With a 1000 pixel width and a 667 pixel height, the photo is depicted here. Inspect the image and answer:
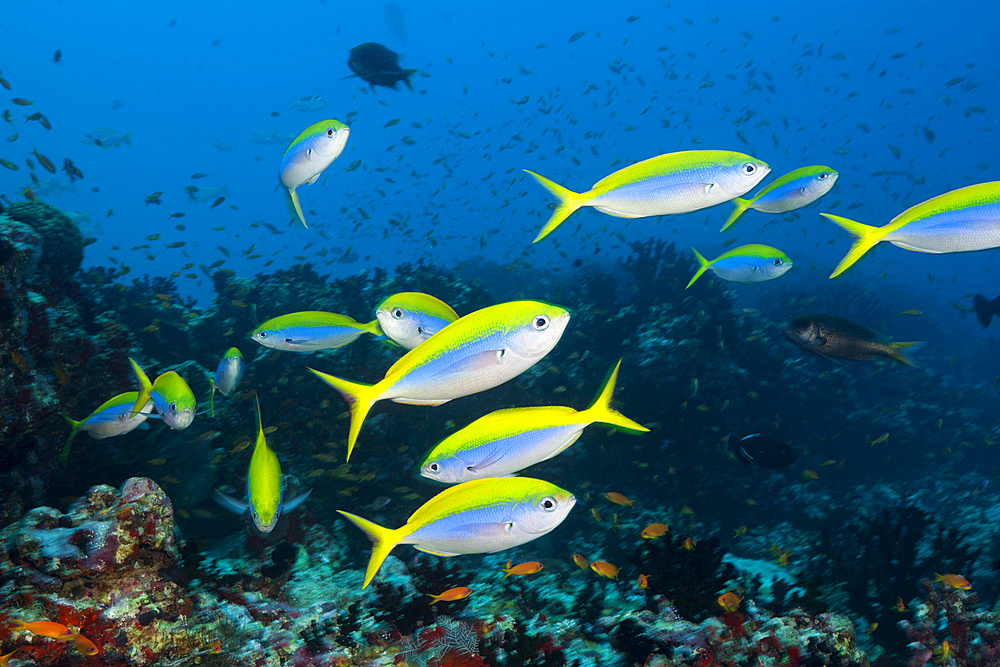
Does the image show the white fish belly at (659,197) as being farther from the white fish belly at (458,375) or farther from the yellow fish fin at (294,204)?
the yellow fish fin at (294,204)

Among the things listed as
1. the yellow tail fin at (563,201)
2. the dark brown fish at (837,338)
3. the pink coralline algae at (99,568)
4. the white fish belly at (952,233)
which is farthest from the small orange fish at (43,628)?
the dark brown fish at (837,338)

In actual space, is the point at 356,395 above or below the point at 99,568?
above

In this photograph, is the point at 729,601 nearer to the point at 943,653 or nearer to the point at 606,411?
the point at 943,653

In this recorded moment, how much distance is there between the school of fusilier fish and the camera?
181 centimetres

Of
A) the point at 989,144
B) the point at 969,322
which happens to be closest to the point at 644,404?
the point at 969,322

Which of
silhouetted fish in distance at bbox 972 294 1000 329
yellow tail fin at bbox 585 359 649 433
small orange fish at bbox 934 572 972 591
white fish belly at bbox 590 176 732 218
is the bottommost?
small orange fish at bbox 934 572 972 591

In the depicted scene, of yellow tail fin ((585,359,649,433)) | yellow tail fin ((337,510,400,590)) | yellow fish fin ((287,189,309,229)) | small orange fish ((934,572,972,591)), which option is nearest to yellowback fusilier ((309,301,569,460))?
yellow tail fin ((585,359,649,433))

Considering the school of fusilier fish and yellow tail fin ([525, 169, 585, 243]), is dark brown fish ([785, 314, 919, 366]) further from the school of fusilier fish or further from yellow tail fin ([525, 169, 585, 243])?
yellow tail fin ([525, 169, 585, 243])

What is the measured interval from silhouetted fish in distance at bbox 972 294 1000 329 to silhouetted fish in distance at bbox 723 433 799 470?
11.2 feet

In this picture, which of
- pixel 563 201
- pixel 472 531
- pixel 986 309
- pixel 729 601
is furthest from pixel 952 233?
pixel 986 309

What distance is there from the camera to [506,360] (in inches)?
71.4

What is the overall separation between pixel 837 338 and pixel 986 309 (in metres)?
4.30

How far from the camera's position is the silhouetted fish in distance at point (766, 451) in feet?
15.9

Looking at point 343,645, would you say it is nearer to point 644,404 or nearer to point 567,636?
point 567,636
